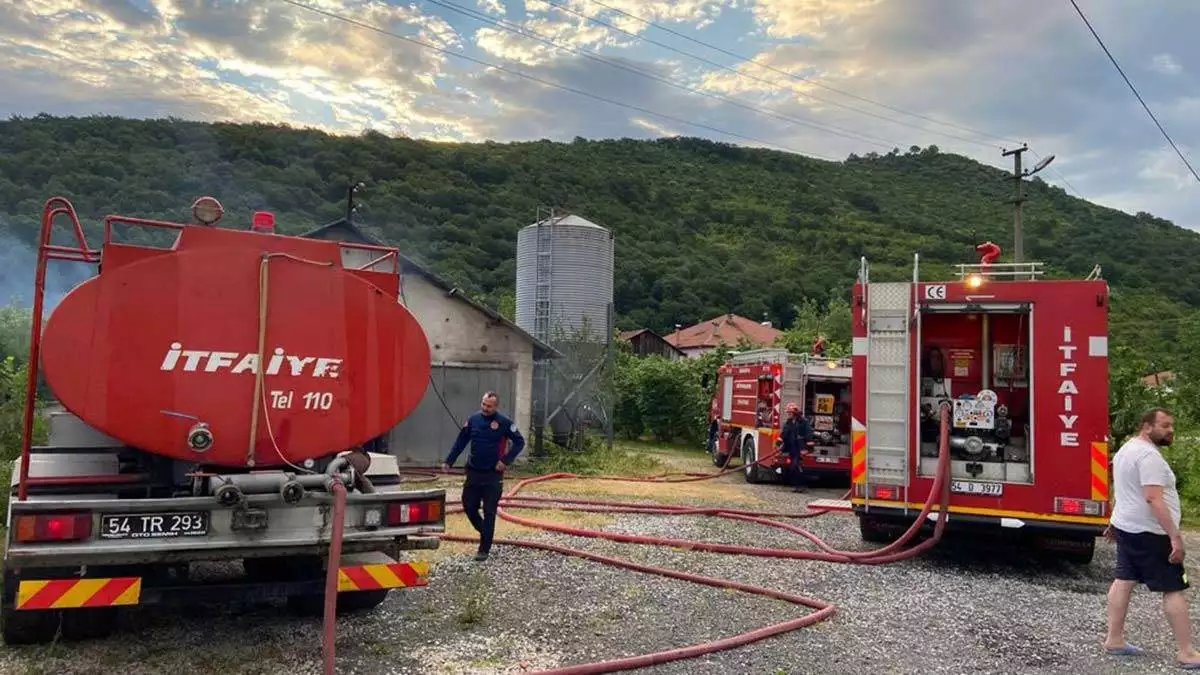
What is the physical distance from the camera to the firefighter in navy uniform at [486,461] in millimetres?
8281

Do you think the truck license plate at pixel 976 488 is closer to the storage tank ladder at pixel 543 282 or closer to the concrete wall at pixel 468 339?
the concrete wall at pixel 468 339

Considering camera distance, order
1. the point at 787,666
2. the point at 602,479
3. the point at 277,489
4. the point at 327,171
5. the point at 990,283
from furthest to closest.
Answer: the point at 327,171 → the point at 602,479 → the point at 990,283 → the point at 787,666 → the point at 277,489

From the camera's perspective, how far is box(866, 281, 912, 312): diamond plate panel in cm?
916

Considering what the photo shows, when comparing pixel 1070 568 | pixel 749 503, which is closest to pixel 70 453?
pixel 1070 568

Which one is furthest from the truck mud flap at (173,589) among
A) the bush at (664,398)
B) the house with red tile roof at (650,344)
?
the house with red tile roof at (650,344)

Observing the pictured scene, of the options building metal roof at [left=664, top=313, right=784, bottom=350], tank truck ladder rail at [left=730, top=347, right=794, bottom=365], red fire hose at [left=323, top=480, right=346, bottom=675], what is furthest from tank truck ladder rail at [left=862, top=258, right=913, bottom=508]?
building metal roof at [left=664, top=313, right=784, bottom=350]

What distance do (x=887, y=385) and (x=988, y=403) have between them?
1.32 meters

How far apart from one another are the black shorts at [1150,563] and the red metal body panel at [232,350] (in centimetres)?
507

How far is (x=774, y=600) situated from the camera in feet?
23.2

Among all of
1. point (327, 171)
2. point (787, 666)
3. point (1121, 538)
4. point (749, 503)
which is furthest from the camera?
point (327, 171)

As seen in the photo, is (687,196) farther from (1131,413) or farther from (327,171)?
(1131,413)

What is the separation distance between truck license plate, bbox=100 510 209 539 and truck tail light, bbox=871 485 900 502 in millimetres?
6670

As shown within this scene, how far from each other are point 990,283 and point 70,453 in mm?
8463

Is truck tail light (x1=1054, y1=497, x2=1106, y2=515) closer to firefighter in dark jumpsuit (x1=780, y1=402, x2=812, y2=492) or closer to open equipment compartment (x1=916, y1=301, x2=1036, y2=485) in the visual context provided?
open equipment compartment (x1=916, y1=301, x2=1036, y2=485)
